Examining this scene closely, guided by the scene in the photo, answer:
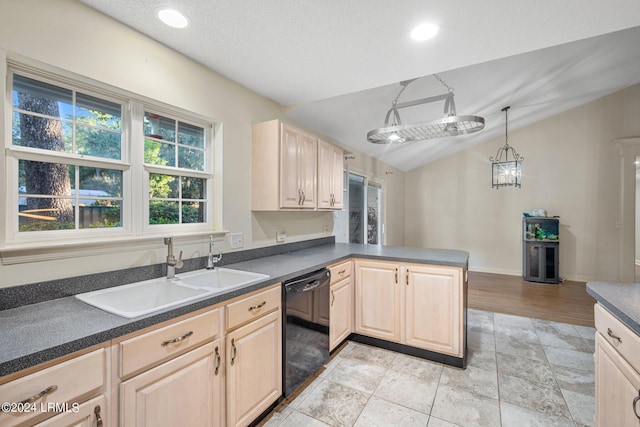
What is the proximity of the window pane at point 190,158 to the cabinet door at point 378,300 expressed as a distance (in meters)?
1.66

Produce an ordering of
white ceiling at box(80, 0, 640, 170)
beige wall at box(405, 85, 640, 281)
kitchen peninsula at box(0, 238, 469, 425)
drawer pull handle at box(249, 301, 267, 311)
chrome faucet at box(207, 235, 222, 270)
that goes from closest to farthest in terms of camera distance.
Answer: kitchen peninsula at box(0, 238, 469, 425) < white ceiling at box(80, 0, 640, 170) < drawer pull handle at box(249, 301, 267, 311) < chrome faucet at box(207, 235, 222, 270) < beige wall at box(405, 85, 640, 281)

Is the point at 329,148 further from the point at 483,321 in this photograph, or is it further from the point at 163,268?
the point at 483,321

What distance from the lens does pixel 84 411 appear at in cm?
97

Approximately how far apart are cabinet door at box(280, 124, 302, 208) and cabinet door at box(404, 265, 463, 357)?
121 centimetres

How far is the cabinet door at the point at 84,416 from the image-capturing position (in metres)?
0.90

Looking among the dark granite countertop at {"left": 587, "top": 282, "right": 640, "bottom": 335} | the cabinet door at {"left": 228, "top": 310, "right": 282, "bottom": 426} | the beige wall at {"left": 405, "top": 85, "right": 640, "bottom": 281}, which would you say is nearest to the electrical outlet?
the cabinet door at {"left": 228, "top": 310, "right": 282, "bottom": 426}

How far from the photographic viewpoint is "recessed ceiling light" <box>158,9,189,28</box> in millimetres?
1543

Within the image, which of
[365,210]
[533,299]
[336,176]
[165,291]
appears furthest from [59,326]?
[533,299]

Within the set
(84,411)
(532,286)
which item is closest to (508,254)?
(532,286)

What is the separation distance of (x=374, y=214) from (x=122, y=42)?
14.9 feet

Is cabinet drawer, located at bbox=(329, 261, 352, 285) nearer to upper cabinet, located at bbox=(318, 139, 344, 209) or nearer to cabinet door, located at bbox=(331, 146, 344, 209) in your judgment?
Answer: upper cabinet, located at bbox=(318, 139, 344, 209)

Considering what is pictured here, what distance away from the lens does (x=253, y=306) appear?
1661 mm

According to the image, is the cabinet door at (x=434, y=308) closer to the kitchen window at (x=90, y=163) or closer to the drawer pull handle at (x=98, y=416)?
the kitchen window at (x=90, y=163)

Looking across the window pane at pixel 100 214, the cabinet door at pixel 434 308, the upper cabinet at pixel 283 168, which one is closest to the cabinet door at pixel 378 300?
the cabinet door at pixel 434 308
